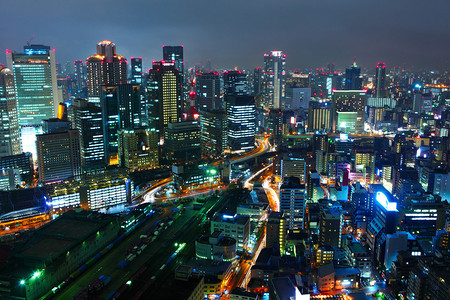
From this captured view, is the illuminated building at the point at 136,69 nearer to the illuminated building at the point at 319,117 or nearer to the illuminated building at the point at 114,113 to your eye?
the illuminated building at the point at 114,113

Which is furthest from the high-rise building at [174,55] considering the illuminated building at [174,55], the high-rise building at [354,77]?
the high-rise building at [354,77]

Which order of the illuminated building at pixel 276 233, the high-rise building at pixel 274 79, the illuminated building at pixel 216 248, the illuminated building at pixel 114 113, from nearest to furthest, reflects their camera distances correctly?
the illuminated building at pixel 216 248 → the illuminated building at pixel 276 233 → the illuminated building at pixel 114 113 → the high-rise building at pixel 274 79

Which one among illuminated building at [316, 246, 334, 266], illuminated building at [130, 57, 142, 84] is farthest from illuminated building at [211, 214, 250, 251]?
illuminated building at [130, 57, 142, 84]

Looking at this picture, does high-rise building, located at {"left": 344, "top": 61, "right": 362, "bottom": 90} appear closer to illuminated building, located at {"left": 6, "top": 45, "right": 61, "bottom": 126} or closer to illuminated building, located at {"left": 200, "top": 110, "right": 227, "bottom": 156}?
illuminated building, located at {"left": 200, "top": 110, "right": 227, "bottom": 156}

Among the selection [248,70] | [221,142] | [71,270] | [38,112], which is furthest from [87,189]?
[248,70]

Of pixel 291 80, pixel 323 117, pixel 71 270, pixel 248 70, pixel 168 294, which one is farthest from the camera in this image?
pixel 248 70

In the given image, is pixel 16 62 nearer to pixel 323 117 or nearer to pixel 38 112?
pixel 38 112

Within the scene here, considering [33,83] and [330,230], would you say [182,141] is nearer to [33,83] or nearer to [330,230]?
[33,83]
